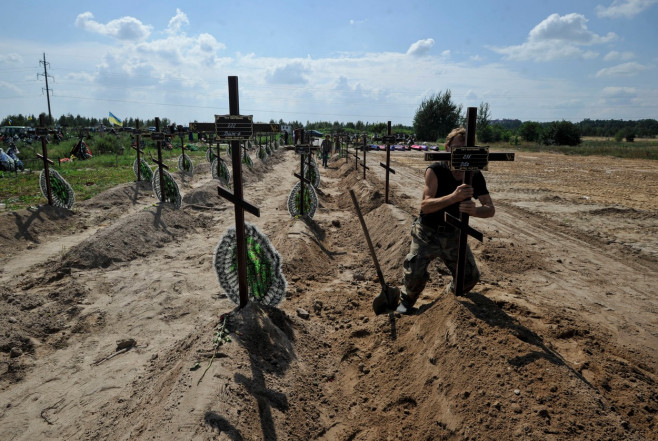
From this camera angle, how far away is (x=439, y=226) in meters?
4.19

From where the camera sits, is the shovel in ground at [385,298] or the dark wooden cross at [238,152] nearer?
the dark wooden cross at [238,152]

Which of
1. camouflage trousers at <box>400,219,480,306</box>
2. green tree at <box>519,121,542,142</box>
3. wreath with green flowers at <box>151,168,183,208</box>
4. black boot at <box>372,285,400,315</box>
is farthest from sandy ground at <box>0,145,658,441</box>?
green tree at <box>519,121,542,142</box>

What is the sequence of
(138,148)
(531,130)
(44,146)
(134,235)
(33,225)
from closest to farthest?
1. (134,235)
2. (33,225)
3. (44,146)
4. (138,148)
5. (531,130)

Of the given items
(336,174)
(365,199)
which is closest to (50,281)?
(365,199)

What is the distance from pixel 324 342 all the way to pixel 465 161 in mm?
2439

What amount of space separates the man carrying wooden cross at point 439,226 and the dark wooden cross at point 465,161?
0.18 metres

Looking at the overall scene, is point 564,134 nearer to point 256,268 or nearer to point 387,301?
point 387,301

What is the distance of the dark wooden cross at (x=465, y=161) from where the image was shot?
3566mm

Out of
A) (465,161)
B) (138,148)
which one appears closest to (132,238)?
(138,148)

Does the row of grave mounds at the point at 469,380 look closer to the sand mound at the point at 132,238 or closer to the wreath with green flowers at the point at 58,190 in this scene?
the sand mound at the point at 132,238

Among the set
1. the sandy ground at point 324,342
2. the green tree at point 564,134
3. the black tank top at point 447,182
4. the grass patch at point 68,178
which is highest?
the green tree at point 564,134

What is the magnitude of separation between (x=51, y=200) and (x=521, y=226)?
11773mm

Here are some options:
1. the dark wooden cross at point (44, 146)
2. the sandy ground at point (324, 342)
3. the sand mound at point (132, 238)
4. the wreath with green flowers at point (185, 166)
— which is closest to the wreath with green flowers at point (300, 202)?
the sandy ground at point (324, 342)

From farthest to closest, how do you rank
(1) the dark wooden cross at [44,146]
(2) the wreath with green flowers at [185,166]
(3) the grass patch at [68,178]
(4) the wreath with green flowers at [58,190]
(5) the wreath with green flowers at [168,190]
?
(2) the wreath with green flowers at [185,166]
(3) the grass patch at [68,178]
(5) the wreath with green flowers at [168,190]
(4) the wreath with green flowers at [58,190]
(1) the dark wooden cross at [44,146]
